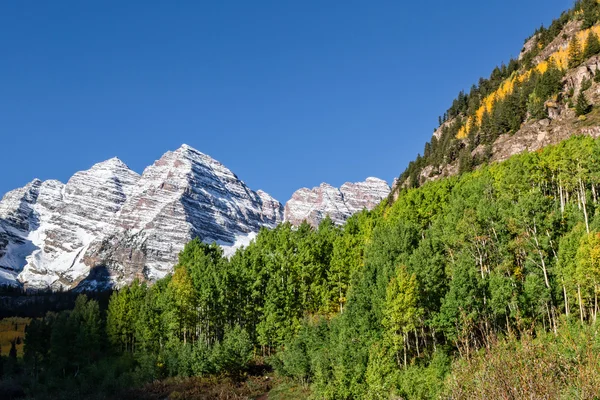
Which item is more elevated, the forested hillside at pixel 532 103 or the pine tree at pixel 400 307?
the forested hillside at pixel 532 103

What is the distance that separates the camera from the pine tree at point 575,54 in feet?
394

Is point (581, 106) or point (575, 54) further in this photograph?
point (575, 54)


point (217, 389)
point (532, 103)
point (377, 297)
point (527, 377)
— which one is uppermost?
point (532, 103)

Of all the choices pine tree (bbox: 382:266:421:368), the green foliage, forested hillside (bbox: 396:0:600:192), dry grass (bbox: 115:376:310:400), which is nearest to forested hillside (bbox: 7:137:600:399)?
pine tree (bbox: 382:266:421:368)

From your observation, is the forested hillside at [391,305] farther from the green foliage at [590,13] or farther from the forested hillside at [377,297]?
the green foliage at [590,13]

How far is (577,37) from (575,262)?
384ft

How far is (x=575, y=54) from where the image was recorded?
121000 mm

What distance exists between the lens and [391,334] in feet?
138

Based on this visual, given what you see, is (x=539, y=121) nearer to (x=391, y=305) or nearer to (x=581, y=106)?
(x=581, y=106)

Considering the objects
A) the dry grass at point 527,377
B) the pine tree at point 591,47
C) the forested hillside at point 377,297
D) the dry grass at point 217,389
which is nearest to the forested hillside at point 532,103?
the pine tree at point 591,47

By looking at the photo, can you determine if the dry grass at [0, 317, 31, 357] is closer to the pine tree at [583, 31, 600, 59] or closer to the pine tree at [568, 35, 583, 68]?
the pine tree at [568, 35, 583, 68]

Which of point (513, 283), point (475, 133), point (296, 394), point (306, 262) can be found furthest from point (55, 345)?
point (475, 133)

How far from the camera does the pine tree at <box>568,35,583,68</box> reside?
12019cm

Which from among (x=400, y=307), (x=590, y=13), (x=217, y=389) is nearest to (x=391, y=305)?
(x=400, y=307)
